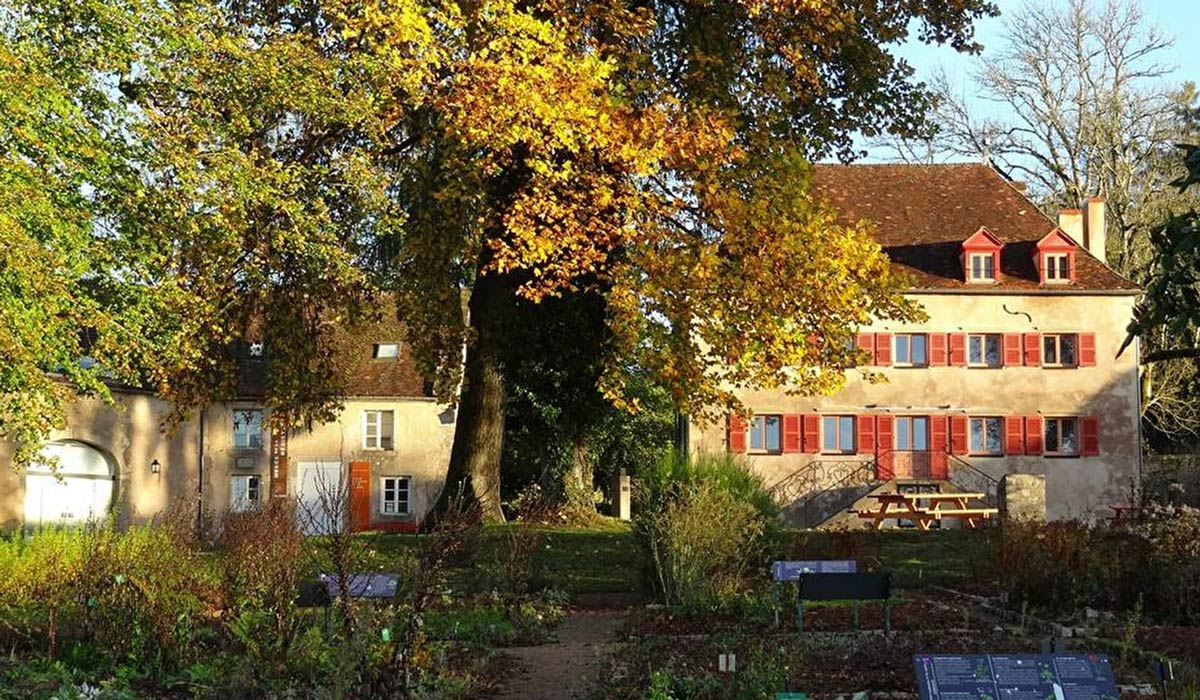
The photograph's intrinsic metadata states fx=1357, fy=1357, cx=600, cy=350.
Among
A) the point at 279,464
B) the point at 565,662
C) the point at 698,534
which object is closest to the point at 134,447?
the point at 279,464

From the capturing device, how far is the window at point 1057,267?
128 feet

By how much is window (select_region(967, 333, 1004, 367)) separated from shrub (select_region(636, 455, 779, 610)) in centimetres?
2603

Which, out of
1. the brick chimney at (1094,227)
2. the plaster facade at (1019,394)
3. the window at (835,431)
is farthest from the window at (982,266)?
the window at (835,431)

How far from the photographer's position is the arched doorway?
34.0m

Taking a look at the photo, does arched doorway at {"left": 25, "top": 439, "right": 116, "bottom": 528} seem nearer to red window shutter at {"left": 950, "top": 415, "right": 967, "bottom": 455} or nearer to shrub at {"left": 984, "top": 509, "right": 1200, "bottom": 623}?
red window shutter at {"left": 950, "top": 415, "right": 967, "bottom": 455}

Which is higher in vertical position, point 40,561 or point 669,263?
point 669,263

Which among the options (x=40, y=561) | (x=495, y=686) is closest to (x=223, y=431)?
(x=40, y=561)

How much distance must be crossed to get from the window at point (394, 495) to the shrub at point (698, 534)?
3015cm

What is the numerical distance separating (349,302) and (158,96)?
14.4ft

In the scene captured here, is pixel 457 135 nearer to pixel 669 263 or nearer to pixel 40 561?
pixel 669 263

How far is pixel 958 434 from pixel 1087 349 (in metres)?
4.51

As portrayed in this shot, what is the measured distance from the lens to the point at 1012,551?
13023mm

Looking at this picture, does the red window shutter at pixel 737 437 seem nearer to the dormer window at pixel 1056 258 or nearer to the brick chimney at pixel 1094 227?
the dormer window at pixel 1056 258

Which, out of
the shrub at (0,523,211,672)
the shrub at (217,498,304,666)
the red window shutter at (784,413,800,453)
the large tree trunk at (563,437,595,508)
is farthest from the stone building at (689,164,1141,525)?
the shrub at (0,523,211,672)
